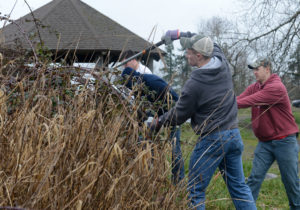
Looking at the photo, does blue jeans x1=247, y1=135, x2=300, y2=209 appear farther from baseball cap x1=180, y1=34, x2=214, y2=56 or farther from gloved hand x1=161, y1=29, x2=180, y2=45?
gloved hand x1=161, y1=29, x2=180, y2=45

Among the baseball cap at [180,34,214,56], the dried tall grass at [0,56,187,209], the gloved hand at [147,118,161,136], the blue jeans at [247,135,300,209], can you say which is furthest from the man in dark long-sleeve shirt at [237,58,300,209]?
the dried tall grass at [0,56,187,209]

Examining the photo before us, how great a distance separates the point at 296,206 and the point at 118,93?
2.70 meters

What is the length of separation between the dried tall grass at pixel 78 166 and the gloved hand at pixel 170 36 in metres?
1.02

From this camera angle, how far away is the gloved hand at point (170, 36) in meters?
2.99

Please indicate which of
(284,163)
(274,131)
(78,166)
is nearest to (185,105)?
(78,166)

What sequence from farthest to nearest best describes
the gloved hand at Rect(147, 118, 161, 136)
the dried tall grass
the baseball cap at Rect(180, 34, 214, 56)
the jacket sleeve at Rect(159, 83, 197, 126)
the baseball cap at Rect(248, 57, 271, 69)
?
the baseball cap at Rect(248, 57, 271, 69) → the baseball cap at Rect(180, 34, 214, 56) → the jacket sleeve at Rect(159, 83, 197, 126) → the gloved hand at Rect(147, 118, 161, 136) → the dried tall grass

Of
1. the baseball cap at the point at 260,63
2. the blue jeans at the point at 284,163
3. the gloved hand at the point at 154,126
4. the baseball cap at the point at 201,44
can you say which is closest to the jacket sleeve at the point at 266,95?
the baseball cap at the point at 260,63

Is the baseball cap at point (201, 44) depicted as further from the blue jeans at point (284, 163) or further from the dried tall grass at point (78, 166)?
the blue jeans at point (284, 163)

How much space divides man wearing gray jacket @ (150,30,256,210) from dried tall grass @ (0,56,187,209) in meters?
0.84

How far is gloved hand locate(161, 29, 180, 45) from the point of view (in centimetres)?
299

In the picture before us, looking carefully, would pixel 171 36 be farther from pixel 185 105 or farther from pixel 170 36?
pixel 185 105

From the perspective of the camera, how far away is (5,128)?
1.92m

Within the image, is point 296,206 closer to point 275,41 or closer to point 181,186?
point 181,186

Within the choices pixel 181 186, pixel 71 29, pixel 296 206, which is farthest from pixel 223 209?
pixel 71 29
